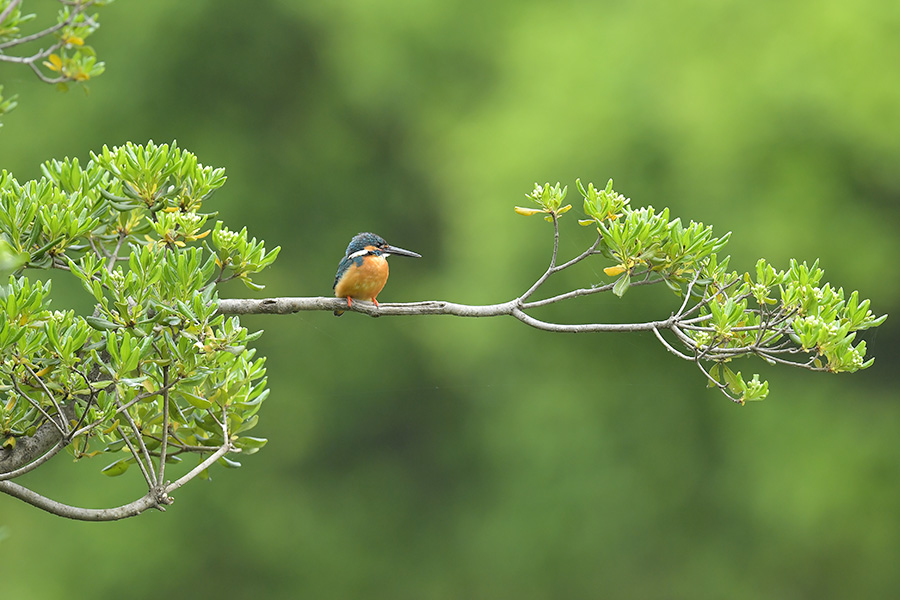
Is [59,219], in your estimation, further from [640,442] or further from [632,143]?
[640,442]

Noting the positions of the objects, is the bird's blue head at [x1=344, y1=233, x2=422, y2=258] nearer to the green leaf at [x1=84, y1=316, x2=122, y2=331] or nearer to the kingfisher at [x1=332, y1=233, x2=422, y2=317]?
the kingfisher at [x1=332, y1=233, x2=422, y2=317]

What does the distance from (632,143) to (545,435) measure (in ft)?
11.0

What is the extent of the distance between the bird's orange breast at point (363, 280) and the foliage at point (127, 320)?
705 millimetres

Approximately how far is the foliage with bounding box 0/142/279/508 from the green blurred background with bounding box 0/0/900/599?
246 inches

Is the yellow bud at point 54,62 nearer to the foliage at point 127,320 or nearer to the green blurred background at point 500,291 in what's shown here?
the foliage at point 127,320

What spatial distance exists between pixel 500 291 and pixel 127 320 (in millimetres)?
7458

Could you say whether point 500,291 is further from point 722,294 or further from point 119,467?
point 119,467

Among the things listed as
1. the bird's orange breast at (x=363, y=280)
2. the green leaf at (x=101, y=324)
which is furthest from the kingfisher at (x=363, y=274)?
the green leaf at (x=101, y=324)

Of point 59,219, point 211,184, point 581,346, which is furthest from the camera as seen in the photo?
point 581,346

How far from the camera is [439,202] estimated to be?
40.7 feet

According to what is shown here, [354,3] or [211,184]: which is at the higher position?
[354,3]

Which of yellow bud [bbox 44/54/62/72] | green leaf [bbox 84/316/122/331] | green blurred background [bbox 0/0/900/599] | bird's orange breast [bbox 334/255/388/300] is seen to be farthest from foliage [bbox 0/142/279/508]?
green blurred background [bbox 0/0/900/599]

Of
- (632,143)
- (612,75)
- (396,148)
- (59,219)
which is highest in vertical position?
(396,148)

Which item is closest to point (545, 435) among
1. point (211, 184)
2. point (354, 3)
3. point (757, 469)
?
point (757, 469)
